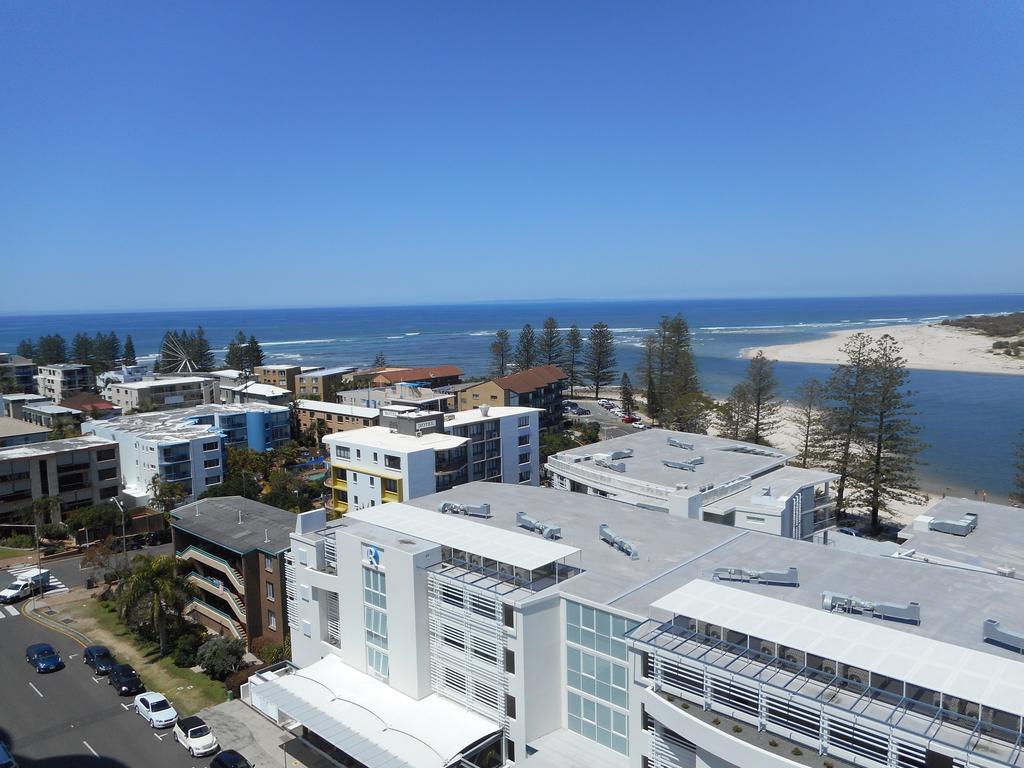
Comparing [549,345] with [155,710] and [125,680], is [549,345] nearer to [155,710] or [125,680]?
[125,680]

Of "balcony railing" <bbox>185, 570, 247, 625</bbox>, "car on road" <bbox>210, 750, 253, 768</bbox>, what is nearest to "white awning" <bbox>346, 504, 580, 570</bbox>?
"car on road" <bbox>210, 750, 253, 768</bbox>

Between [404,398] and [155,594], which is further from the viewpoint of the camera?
[404,398]

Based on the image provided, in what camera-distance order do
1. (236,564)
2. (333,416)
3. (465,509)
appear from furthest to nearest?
(333,416) < (236,564) < (465,509)

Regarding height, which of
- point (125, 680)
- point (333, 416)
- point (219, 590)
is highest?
point (333, 416)

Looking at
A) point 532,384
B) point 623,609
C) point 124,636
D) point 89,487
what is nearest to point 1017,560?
point 623,609

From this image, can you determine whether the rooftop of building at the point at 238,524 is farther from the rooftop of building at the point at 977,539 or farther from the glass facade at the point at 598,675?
the rooftop of building at the point at 977,539

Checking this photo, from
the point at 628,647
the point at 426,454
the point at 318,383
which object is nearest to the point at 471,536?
the point at 628,647

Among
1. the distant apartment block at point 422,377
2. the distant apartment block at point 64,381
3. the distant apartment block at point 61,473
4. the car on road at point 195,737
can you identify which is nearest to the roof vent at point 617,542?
the car on road at point 195,737
